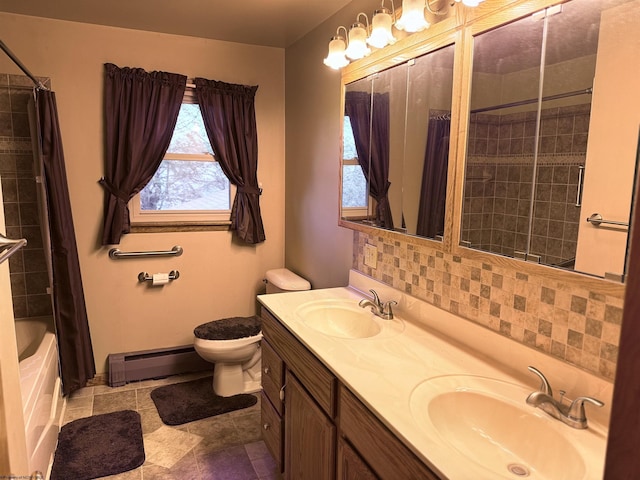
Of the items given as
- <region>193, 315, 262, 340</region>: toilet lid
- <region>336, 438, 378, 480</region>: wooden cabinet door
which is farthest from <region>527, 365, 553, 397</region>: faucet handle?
<region>193, 315, 262, 340</region>: toilet lid

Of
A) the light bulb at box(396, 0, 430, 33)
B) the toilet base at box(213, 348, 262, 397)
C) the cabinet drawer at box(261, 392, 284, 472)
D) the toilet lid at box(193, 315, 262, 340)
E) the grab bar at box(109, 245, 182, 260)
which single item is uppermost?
the light bulb at box(396, 0, 430, 33)

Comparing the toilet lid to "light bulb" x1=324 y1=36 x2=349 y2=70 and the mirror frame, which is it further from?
"light bulb" x1=324 y1=36 x2=349 y2=70

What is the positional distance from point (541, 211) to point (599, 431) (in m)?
0.58

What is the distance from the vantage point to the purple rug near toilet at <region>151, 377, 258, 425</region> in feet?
8.77

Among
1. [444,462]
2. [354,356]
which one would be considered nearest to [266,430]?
[354,356]

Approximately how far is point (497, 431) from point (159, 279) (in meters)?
2.49

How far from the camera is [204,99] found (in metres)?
3.01

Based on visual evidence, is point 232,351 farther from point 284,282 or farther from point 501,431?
point 501,431

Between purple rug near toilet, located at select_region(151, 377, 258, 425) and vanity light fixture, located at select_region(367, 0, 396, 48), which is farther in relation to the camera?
purple rug near toilet, located at select_region(151, 377, 258, 425)

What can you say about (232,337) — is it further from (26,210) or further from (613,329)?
(613,329)

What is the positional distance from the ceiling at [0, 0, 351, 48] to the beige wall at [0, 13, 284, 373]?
11cm

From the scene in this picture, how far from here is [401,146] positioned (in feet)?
6.12

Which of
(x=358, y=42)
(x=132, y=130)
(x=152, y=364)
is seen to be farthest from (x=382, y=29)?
(x=152, y=364)

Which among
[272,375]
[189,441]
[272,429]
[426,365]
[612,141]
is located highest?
[612,141]
